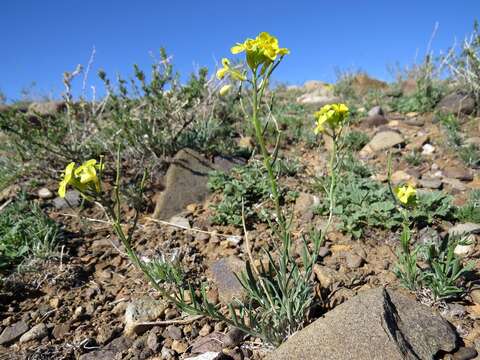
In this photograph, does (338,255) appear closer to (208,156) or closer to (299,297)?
(299,297)

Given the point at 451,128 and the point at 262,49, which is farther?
the point at 451,128

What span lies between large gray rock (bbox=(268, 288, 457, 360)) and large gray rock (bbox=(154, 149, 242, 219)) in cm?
187

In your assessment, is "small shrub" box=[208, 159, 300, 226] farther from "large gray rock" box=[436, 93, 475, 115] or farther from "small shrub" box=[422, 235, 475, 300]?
"large gray rock" box=[436, 93, 475, 115]

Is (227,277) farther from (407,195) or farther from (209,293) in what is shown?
(407,195)

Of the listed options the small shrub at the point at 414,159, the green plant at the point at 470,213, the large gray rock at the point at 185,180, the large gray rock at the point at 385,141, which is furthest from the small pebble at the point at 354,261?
the large gray rock at the point at 385,141

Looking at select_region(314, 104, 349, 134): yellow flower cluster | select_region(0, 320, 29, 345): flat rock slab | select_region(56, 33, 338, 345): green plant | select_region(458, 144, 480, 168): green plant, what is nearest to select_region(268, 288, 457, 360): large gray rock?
select_region(56, 33, 338, 345): green plant

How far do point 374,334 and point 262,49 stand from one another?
1.33m

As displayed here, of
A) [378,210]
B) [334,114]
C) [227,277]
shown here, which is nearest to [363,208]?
[378,210]

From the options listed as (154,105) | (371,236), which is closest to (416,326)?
(371,236)

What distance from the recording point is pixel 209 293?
2.12 meters

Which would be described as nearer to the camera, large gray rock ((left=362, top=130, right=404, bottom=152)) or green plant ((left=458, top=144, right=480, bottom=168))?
green plant ((left=458, top=144, right=480, bottom=168))

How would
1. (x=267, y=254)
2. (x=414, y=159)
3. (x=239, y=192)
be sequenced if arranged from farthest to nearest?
1. (x=414, y=159)
2. (x=239, y=192)
3. (x=267, y=254)

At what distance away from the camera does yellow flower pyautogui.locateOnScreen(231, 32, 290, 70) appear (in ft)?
4.65

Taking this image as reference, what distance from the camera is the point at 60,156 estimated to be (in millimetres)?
3525
